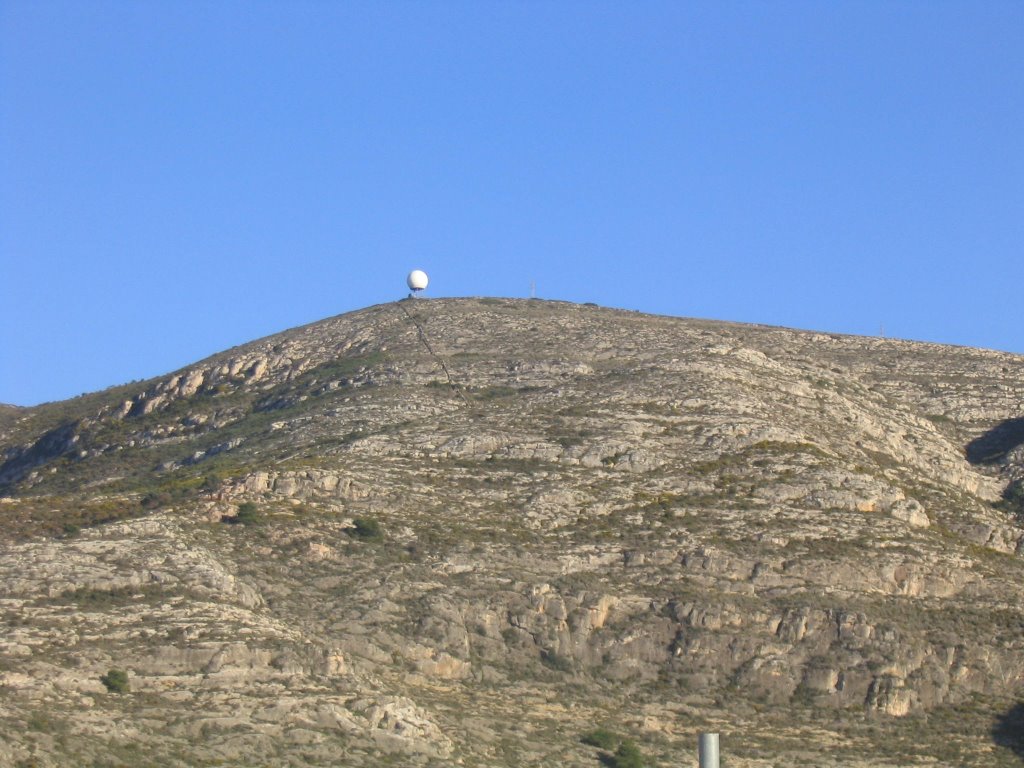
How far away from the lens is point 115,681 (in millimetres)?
60938

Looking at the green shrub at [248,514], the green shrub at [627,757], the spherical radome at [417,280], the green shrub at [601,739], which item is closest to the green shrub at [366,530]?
the green shrub at [248,514]

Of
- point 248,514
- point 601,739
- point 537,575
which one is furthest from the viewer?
point 248,514

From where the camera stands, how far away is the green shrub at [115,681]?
199 ft

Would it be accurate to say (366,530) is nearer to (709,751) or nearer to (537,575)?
(537,575)

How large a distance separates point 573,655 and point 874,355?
2066 inches

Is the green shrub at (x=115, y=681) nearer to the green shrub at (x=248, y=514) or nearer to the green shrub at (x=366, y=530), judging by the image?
the green shrub at (x=248, y=514)

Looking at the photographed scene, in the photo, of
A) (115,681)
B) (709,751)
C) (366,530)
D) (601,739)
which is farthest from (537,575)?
(709,751)

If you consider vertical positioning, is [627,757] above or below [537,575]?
below

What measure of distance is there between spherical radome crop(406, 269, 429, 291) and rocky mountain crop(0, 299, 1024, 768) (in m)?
22.6

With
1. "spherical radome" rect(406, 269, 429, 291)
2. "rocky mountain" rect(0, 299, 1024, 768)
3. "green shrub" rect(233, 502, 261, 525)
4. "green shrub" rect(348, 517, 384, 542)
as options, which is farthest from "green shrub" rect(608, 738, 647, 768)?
"spherical radome" rect(406, 269, 429, 291)

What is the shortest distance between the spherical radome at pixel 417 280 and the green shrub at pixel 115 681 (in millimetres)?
71863

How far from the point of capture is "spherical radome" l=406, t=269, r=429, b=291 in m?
130

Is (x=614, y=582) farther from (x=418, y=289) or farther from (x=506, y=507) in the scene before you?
(x=418, y=289)

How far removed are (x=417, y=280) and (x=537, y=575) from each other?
187 feet
